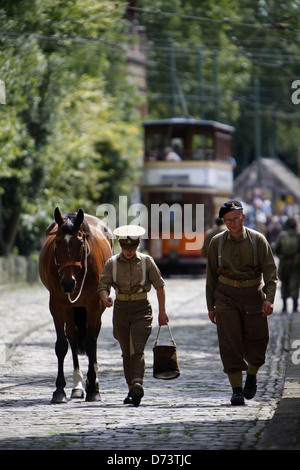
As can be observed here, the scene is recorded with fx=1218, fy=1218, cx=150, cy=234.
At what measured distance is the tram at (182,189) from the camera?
36781mm

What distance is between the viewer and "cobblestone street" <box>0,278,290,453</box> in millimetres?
8133

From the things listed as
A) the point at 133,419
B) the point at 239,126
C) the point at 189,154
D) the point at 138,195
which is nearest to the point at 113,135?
the point at 189,154

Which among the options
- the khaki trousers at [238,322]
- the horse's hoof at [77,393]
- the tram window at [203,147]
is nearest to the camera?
the khaki trousers at [238,322]

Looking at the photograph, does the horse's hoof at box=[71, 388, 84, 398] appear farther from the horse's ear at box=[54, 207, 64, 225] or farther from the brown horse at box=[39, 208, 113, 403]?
the horse's ear at box=[54, 207, 64, 225]

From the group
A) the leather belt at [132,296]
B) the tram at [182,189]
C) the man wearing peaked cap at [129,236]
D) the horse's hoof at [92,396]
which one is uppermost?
the man wearing peaked cap at [129,236]

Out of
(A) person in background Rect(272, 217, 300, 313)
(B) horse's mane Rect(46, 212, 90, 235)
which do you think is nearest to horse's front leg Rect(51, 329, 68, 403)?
(B) horse's mane Rect(46, 212, 90, 235)

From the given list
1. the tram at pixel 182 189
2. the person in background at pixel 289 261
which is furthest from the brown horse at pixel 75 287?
the tram at pixel 182 189

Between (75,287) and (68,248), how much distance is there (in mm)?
A: 470

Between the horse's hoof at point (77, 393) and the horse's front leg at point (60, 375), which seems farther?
the horse's hoof at point (77, 393)

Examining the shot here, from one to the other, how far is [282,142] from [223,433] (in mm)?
81708

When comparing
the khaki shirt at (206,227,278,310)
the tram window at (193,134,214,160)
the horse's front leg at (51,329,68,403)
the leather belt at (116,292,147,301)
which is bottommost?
the tram window at (193,134,214,160)

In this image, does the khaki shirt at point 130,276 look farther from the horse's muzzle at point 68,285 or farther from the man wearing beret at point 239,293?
the man wearing beret at point 239,293

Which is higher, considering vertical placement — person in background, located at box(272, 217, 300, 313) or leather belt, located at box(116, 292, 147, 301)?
leather belt, located at box(116, 292, 147, 301)

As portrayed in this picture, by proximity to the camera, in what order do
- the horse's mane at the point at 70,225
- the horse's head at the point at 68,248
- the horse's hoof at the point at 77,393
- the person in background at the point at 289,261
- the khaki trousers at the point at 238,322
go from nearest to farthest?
the khaki trousers at the point at 238,322
the horse's head at the point at 68,248
the horse's mane at the point at 70,225
the horse's hoof at the point at 77,393
the person in background at the point at 289,261
